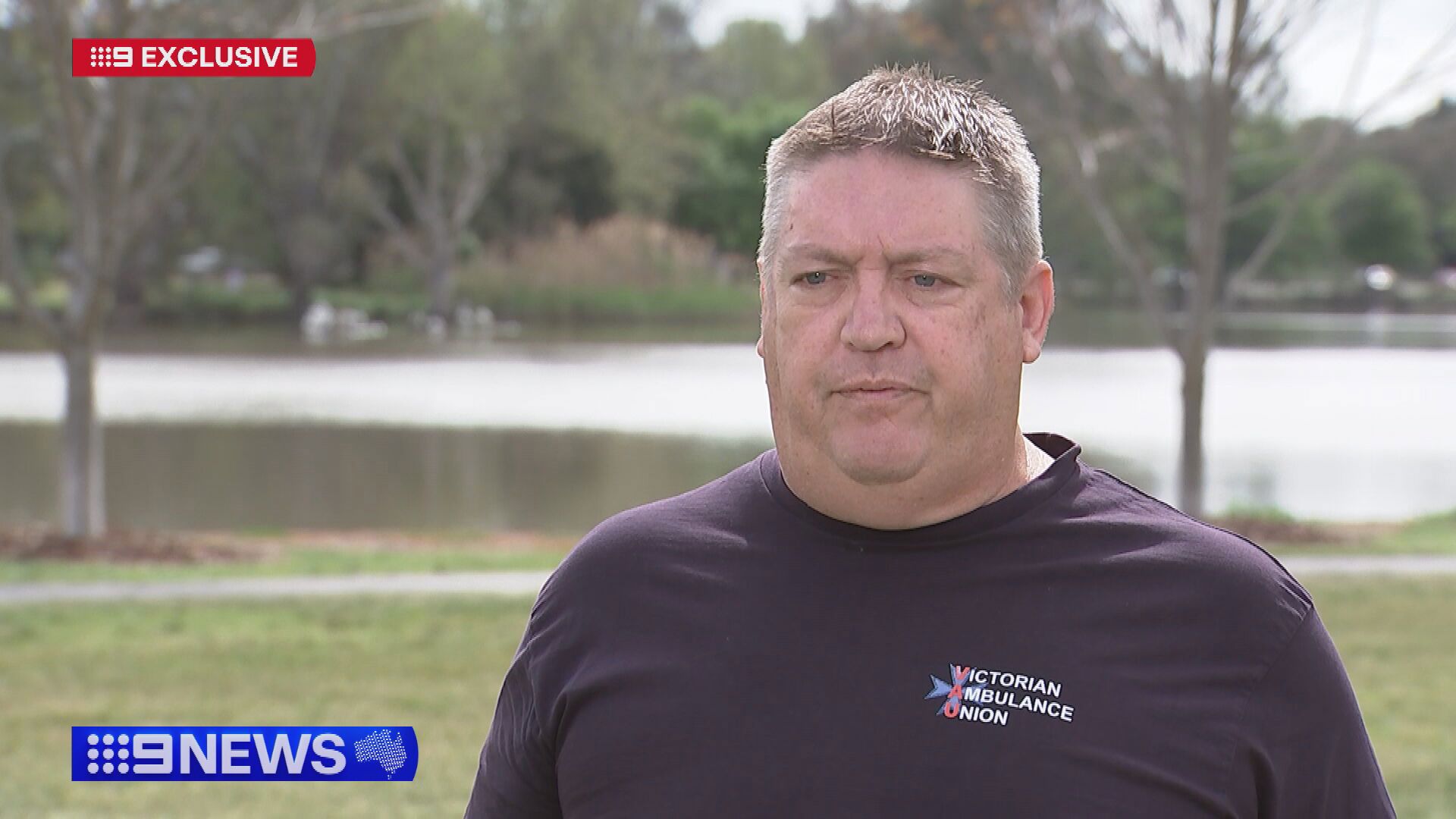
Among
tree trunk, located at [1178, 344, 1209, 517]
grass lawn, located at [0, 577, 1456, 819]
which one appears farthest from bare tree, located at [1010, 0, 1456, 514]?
grass lawn, located at [0, 577, 1456, 819]

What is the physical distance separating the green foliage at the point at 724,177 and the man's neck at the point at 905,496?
148 ft

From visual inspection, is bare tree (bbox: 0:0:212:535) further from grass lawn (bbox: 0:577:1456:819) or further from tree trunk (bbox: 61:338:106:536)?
grass lawn (bbox: 0:577:1456:819)

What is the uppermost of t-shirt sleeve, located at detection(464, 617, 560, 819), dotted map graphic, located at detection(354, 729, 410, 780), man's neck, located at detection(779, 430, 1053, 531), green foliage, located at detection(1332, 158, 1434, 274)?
green foliage, located at detection(1332, 158, 1434, 274)

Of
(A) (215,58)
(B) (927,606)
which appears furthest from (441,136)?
(B) (927,606)

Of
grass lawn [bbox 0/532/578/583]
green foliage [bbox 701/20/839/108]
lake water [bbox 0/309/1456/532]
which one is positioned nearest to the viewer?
grass lawn [bbox 0/532/578/583]

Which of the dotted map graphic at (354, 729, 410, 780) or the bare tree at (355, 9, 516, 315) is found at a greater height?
the bare tree at (355, 9, 516, 315)

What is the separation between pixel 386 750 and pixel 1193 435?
1007cm

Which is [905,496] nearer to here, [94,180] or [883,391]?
[883,391]

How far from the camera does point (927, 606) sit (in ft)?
6.30

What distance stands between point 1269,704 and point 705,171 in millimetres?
52502

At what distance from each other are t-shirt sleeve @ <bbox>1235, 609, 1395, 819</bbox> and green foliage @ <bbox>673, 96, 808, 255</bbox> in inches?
1786

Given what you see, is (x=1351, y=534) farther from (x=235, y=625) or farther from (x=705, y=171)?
(x=705, y=171)

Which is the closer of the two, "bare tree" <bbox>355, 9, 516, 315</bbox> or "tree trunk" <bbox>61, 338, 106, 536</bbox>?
"tree trunk" <bbox>61, 338, 106, 536</bbox>

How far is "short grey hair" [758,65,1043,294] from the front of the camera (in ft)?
6.23
